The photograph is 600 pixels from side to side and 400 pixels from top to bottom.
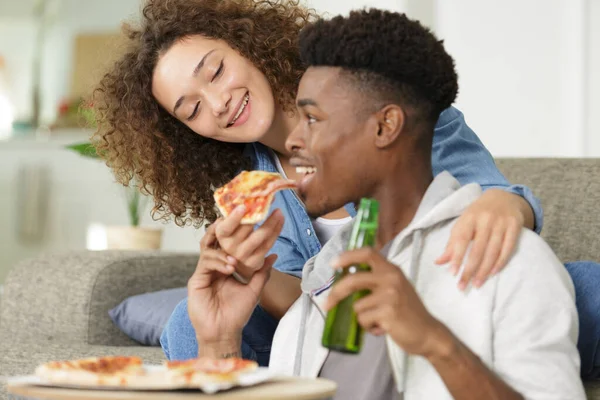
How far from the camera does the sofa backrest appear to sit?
2.23m

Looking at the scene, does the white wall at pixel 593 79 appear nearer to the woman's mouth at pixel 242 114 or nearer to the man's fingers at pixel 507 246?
the woman's mouth at pixel 242 114

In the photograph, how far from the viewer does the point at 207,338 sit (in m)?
1.66

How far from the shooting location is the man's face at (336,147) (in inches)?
55.7

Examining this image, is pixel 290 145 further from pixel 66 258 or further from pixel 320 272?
pixel 66 258

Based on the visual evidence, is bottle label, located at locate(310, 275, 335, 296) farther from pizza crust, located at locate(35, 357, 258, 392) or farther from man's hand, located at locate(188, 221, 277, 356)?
pizza crust, located at locate(35, 357, 258, 392)

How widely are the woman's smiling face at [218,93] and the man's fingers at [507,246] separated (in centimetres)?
84

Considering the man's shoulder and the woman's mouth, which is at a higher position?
the woman's mouth

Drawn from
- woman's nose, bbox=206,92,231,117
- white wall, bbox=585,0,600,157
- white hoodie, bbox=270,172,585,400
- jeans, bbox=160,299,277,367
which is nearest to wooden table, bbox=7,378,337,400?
white hoodie, bbox=270,172,585,400

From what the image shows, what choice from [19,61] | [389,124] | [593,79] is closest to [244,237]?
[389,124]

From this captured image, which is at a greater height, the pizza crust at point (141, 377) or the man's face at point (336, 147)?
the man's face at point (336, 147)

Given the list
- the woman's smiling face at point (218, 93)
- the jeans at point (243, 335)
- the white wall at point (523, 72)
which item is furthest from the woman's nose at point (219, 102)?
the white wall at point (523, 72)

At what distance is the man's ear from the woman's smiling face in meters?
0.70

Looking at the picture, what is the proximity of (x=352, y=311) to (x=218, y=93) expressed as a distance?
1006 mm

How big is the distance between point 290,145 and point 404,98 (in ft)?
0.62
